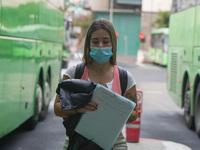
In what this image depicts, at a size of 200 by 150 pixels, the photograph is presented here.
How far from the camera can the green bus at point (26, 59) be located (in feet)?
22.3

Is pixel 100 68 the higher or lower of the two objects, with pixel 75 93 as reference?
higher

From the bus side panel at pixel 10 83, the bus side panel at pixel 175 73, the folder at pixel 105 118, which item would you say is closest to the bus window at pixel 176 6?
the bus side panel at pixel 175 73

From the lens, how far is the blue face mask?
13.0 ft

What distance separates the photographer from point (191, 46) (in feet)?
34.2

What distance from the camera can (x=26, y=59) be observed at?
8406mm

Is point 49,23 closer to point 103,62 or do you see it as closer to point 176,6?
point 176,6

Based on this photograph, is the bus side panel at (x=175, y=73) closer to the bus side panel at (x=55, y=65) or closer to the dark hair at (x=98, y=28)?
the bus side panel at (x=55, y=65)

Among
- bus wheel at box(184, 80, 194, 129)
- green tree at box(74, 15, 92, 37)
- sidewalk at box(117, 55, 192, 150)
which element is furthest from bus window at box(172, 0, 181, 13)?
green tree at box(74, 15, 92, 37)

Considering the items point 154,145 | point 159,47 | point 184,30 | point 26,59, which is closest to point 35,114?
point 26,59

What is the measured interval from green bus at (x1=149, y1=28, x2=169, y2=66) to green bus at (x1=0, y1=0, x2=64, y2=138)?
30019 millimetres

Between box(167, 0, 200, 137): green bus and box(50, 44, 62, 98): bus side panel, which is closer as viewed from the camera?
box(167, 0, 200, 137): green bus

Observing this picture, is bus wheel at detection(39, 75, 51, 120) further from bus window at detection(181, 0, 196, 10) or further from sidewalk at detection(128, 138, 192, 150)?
bus window at detection(181, 0, 196, 10)

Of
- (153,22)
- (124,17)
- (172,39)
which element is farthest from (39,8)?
(124,17)

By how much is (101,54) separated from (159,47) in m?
40.8
